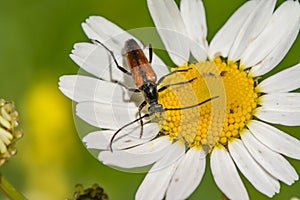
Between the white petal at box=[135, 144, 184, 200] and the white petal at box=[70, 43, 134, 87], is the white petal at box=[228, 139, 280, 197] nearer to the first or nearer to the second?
the white petal at box=[135, 144, 184, 200]

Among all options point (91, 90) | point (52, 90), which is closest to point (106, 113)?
point (91, 90)

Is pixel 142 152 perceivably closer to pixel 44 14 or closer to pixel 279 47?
pixel 279 47

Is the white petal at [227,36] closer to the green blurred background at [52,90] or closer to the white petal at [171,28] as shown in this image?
the white petal at [171,28]

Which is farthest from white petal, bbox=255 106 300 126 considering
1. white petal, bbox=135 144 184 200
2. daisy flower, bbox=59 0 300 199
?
white petal, bbox=135 144 184 200

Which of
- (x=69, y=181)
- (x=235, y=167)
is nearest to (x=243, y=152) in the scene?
(x=235, y=167)

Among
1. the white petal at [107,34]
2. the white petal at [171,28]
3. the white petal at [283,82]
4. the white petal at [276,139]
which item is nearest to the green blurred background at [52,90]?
the white petal at [171,28]

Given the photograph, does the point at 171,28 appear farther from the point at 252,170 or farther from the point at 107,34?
the point at 252,170
